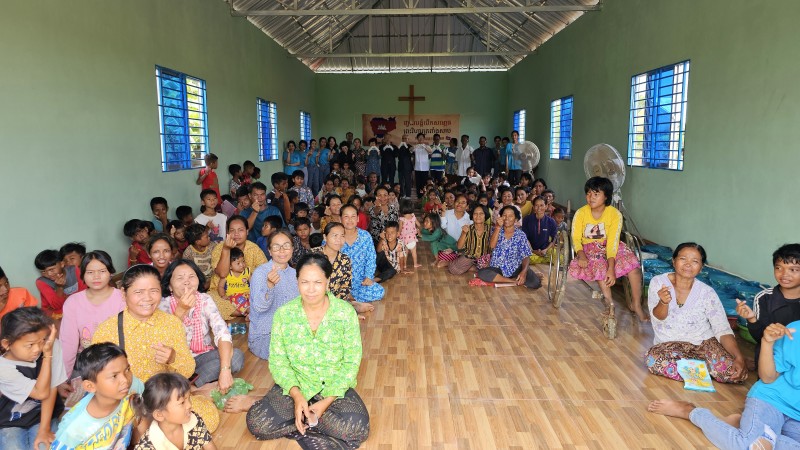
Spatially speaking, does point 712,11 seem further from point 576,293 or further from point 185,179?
point 185,179

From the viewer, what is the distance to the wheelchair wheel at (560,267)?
4500mm

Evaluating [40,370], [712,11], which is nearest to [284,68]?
[712,11]

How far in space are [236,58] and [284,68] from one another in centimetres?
342

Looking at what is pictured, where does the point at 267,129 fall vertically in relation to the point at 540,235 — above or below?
above

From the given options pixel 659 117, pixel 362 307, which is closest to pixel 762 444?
pixel 362 307

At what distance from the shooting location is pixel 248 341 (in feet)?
12.6

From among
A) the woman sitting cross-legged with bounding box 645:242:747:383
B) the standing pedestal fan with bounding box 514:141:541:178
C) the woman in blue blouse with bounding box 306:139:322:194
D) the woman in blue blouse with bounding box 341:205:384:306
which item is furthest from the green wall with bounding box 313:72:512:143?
the woman sitting cross-legged with bounding box 645:242:747:383

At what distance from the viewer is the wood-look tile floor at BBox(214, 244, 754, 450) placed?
107 inches

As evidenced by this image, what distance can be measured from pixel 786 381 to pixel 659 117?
4.86 m

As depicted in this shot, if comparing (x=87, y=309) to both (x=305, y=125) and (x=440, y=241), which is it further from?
(x=305, y=125)

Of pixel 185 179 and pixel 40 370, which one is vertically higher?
pixel 185 179

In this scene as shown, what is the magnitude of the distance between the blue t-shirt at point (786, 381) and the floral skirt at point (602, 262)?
180 centimetres

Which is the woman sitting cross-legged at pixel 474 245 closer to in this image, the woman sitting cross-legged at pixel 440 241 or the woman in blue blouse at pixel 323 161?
the woman sitting cross-legged at pixel 440 241

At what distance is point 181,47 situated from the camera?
7.16m
